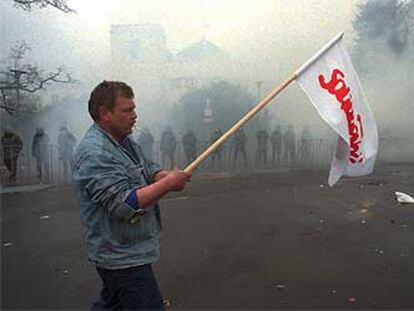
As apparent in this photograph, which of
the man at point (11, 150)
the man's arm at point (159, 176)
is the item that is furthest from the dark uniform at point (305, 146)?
the man's arm at point (159, 176)

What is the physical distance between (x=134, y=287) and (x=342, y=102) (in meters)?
1.39

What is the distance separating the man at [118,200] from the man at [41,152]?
8.80 m

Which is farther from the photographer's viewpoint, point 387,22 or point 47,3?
point 387,22

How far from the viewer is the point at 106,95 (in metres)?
2.06

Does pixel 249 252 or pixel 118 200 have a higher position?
pixel 118 200

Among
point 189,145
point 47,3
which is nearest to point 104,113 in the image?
point 47,3

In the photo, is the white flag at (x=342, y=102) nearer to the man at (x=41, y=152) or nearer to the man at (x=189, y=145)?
the man at (x=41, y=152)

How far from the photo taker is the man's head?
206 centimetres

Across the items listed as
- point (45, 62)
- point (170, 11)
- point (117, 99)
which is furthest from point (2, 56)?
point (117, 99)

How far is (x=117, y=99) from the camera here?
2064 mm

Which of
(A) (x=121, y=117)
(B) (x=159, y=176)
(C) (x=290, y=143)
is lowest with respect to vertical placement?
(C) (x=290, y=143)

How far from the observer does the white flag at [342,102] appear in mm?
2609

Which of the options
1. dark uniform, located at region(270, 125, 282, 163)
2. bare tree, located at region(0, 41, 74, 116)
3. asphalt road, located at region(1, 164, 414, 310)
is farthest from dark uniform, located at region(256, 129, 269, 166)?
asphalt road, located at region(1, 164, 414, 310)

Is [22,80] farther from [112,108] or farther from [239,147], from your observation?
[112,108]
